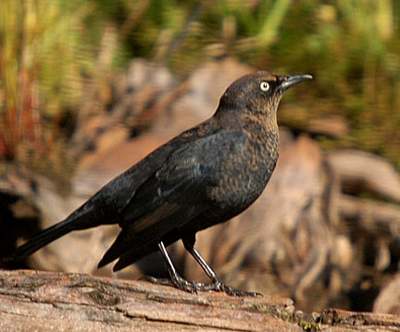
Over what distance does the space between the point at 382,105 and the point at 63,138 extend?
7.21 feet

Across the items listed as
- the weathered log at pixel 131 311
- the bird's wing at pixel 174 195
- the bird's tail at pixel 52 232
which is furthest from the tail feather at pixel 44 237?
the weathered log at pixel 131 311

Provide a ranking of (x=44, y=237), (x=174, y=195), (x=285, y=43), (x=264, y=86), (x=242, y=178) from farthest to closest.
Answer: (x=285, y=43) → (x=264, y=86) → (x=44, y=237) → (x=174, y=195) → (x=242, y=178)

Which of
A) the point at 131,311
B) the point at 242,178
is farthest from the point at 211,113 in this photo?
the point at 131,311

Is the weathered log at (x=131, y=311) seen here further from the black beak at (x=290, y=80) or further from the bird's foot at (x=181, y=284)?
the black beak at (x=290, y=80)

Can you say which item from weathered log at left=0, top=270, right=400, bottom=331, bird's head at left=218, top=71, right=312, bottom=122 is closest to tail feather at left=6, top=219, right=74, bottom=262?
weathered log at left=0, top=270, right=400, bottom=331

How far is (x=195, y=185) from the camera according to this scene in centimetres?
675

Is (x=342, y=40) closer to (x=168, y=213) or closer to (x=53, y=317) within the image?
(x=168, y=213)

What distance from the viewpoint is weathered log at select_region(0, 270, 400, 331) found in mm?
5938

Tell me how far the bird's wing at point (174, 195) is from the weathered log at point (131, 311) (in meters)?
0.49

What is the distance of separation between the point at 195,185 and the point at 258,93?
666 mm

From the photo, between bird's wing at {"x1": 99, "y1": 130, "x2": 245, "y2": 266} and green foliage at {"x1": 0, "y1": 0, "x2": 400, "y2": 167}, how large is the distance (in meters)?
2.93

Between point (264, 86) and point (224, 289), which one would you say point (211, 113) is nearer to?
point (264, 86)

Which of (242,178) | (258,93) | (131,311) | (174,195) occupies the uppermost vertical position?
(258,93)

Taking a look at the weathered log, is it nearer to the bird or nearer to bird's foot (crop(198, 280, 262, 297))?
bird's foot (crop(198, 280, 262, 297))
